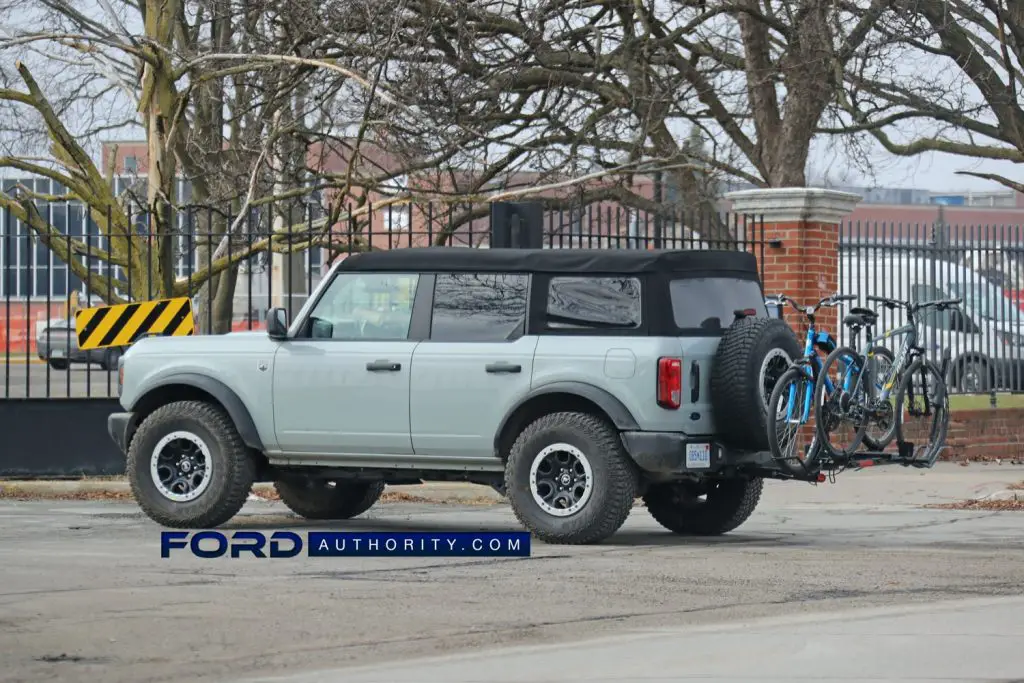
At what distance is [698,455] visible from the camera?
11094mm

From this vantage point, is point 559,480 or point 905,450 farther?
point 905,450

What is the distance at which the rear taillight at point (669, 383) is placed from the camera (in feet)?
36.2

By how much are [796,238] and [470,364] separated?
6.93 m

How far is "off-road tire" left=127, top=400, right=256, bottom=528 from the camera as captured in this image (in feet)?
39.5

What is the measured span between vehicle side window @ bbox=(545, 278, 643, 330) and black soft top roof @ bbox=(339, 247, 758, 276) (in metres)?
0.08

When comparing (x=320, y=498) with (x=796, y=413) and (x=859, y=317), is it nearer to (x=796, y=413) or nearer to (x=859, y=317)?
(x=796, y=413)

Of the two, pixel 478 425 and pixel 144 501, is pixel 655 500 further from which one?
pixel 144 501

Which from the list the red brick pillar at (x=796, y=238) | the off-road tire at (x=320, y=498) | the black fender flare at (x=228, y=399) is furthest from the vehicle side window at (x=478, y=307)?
the red brick pillar at (x=796, y=238)

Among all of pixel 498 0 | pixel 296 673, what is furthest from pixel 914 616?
pixel 498 0

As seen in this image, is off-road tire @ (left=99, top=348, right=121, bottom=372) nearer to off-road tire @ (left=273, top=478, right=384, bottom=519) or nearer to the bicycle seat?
off-road tire @ (left=273, top=478, right=384, bottom=519)

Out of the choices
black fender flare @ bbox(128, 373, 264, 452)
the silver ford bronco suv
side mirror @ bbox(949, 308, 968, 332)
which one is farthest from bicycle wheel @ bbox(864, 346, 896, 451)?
side mirror @ bbox(949, 308, 968, 332)

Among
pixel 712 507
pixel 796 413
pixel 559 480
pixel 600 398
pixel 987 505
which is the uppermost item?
pixel 600 398

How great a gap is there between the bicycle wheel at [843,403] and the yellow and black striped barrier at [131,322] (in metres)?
6.14

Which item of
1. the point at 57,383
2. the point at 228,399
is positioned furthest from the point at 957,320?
the point at 57,383
